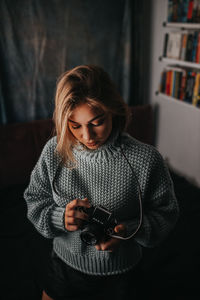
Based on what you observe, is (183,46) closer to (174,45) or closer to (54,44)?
(174,45)

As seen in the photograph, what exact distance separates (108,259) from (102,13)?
203cm

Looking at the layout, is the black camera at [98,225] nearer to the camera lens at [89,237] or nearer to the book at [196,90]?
the camera lens at [89,237]

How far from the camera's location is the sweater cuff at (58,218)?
81 centimetres

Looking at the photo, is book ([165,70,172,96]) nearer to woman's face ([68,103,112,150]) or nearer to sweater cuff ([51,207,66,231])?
woman's face ([68,103,112,150])

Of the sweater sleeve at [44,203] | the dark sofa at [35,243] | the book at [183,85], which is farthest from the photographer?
the book at [183,85]

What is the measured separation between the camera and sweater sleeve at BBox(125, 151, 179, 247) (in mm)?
798

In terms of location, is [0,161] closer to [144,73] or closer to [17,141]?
[17,141]

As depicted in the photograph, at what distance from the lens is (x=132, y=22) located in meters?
2.28

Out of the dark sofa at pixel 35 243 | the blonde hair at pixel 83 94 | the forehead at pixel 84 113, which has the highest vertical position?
the blonde hair at pixel 83 94

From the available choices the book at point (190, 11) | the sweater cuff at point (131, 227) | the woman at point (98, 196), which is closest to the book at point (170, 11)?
the book at point (190, 11)

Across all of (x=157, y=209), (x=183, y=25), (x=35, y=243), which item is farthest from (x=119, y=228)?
(x=183, y=25)

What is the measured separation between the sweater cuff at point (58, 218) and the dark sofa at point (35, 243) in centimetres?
32

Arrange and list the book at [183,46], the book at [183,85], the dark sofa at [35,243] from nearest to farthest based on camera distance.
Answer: the dark sofa at [35,243] < the book at [183,46] < the book at [183,85]

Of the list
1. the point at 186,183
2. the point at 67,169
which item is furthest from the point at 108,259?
the point at 186,183
